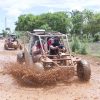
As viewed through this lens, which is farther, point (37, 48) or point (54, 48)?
point (37, 48)

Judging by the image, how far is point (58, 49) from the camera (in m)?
13.0

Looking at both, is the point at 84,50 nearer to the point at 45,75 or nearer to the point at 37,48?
the point at 37,48

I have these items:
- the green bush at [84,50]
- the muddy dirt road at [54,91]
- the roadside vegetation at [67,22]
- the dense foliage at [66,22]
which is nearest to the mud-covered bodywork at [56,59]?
the muddy dirt road at [54,91]

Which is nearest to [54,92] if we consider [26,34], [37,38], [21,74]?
[21,74]

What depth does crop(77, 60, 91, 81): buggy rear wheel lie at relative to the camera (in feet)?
39.4

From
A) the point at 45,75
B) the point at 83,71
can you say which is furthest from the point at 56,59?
the point at 45,75

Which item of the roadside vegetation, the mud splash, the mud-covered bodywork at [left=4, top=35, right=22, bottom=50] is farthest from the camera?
the roadside vegetation

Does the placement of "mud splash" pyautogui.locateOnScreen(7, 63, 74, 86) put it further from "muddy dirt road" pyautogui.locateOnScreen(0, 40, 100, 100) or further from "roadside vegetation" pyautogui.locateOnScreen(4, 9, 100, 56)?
"roadside vegetation" pyautogui.locateOnScreen(4, 9, 100, 56)

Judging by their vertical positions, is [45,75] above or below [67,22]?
below

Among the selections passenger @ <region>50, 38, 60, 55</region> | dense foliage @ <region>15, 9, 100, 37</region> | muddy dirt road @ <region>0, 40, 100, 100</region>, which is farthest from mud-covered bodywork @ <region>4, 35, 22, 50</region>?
dense foliage @ <region>15, 9, 100, 37</region>

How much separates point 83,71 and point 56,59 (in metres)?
1.03

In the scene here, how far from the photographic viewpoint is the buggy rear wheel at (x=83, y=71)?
1200 centimetres

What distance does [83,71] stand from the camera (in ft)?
39.5

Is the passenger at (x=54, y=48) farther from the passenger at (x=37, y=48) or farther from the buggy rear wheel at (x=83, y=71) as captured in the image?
the buggy rear wheel at (x=83, y=71)
